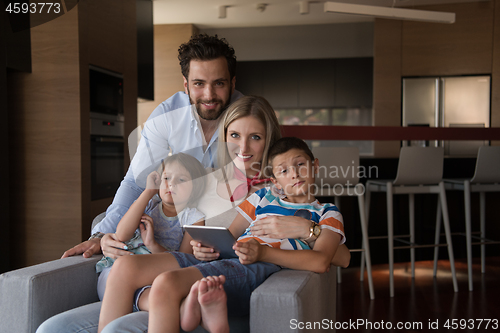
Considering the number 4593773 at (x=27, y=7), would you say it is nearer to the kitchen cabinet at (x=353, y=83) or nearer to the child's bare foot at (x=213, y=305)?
the child's bare foot at (x=213, y=305)

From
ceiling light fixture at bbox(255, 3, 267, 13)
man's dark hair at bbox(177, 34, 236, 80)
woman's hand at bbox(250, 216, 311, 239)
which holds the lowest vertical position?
woman's hand at bbox(250, 216, 311, 239)

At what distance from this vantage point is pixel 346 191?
104 inches

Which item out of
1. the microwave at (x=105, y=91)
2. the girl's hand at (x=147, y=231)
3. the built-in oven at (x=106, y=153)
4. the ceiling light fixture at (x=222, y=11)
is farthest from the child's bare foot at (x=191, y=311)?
the ceiling light fixture at (x=222, y=11)

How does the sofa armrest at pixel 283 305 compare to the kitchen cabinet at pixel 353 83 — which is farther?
the kitchen cabinet at pixel 353 83

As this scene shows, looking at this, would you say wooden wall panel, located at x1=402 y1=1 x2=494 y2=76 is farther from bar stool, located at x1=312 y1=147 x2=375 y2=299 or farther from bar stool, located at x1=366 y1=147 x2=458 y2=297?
bar stool, located at x1=312 y1=147 x2=375 y2=299

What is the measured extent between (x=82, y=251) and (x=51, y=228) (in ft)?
5.25

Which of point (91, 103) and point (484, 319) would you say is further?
point (91, 103)

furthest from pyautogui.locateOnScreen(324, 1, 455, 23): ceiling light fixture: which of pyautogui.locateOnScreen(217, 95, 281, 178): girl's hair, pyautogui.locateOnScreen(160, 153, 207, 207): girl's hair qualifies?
pyautogui.locateOnScreen(160, 153, 207, 207): girl's hair

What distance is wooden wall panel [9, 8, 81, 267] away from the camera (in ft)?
9.33

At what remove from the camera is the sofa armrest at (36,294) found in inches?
46.4

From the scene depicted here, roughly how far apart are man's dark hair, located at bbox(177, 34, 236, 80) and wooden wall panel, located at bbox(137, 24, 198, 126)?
12.8 feet

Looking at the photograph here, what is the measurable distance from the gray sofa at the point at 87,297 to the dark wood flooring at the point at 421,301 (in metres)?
1.02

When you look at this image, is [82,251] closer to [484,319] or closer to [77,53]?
[77,53]

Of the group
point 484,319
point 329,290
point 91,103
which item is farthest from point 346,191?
point 91,103
